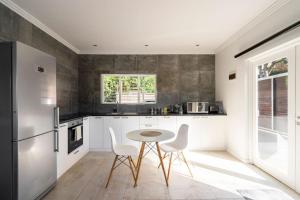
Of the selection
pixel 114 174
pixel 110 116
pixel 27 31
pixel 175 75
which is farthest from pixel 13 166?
pixel 175 75

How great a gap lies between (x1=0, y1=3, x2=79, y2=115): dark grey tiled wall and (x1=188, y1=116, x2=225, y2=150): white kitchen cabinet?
3185 millimetres

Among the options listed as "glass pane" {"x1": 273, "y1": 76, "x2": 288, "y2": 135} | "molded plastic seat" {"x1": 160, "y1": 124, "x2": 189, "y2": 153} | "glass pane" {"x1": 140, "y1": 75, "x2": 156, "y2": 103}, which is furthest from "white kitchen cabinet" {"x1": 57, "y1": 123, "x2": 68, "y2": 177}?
"glass pane" {"x1": 273, "y1": 76, "x2": 288, "y2": 135}

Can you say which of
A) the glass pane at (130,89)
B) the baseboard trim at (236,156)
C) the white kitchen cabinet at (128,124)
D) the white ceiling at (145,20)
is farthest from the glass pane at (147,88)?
the baseboard trim at (236,156)

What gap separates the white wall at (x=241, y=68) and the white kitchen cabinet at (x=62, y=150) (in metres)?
3.53

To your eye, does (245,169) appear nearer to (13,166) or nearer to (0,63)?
(13,166)

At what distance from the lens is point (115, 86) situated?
5.08 m

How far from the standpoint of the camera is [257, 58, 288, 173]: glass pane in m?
2.65

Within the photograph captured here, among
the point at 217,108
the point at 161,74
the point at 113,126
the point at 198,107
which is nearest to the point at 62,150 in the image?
the point at 113,126

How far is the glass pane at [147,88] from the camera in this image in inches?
201

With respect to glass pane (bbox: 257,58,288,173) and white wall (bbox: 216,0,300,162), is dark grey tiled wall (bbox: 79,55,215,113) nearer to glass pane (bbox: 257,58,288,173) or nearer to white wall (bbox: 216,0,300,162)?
white wall (bbox: 216,0,300,162)

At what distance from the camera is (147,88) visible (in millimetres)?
5109

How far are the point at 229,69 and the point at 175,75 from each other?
1.47m

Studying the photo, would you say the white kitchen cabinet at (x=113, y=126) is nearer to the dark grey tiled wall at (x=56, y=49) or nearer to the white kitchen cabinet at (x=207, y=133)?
the dark grey tiled wall at (x=56, y=49)

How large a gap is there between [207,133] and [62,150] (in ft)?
10.8
